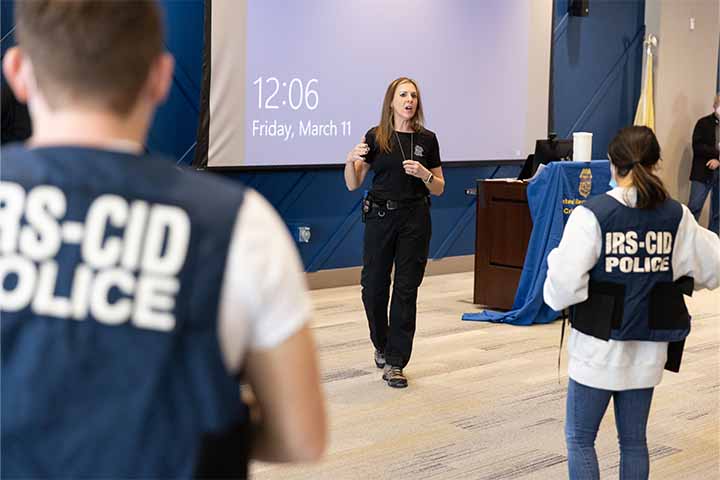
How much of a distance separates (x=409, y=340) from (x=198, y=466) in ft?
13.0

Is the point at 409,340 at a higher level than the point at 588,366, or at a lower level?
lower

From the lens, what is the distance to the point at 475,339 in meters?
6.09

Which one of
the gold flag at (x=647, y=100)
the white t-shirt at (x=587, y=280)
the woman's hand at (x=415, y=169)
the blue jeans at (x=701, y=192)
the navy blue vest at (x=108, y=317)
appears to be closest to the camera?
the navy blue vest at (x=108, y=317)

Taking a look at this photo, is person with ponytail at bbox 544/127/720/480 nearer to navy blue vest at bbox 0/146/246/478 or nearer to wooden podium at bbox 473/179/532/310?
navy blue vest at bbox 0/146/246/478

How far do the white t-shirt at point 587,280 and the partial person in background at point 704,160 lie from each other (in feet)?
25.3

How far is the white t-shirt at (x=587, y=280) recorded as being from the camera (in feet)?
9.22

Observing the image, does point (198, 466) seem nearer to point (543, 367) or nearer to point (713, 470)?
point (713, 470)

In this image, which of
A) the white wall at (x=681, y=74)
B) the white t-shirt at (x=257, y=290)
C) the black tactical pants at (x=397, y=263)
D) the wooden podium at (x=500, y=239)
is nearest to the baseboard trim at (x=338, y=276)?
the wooden podium at (x=500, y=239)

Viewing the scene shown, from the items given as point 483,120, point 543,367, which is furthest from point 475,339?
point 483,120

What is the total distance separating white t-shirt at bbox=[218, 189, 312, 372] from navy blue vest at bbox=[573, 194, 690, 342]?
1.88 metres

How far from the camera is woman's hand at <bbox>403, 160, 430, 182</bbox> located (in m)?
4.77

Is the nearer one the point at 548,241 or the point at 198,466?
the point at 198,466

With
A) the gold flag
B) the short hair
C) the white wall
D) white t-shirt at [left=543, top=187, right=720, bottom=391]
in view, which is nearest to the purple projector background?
the gold flag

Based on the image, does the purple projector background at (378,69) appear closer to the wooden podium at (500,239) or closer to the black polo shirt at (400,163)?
the wooden podium at (500,239)
